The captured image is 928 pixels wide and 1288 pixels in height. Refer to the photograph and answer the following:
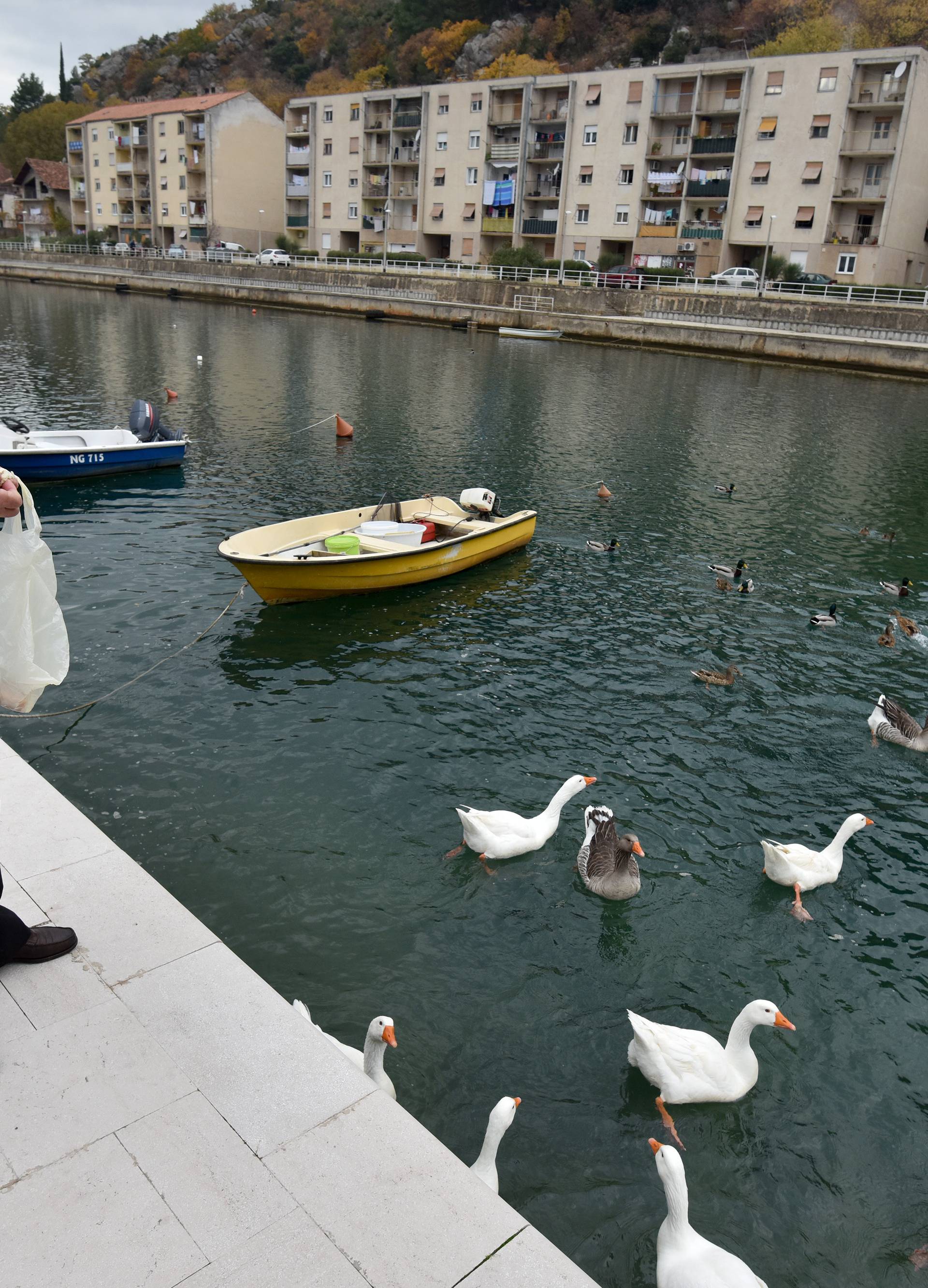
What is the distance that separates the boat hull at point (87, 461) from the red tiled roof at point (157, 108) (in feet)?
273

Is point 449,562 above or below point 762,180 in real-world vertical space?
below

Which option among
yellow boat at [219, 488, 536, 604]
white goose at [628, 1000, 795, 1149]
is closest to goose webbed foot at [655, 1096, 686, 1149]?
white goose at [628, 1000, 795, 1149]

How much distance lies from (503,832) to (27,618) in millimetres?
4711

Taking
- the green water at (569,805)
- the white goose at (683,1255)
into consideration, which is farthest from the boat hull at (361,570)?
the white goose at (683,1255)

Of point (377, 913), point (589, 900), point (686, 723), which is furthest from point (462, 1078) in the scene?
point (686, 723)

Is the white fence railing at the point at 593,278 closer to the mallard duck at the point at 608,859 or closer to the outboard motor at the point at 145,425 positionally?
the outboard motor at the point at 145,425

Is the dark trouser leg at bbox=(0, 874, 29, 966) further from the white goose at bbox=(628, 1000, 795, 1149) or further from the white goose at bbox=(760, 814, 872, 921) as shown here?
the white goose at bbox=(760, 814, 872, 921)

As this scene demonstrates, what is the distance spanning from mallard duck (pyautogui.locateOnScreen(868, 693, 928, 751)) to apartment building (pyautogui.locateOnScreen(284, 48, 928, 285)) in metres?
59.8

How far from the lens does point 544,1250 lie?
379cm

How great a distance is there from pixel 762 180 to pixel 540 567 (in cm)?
6073

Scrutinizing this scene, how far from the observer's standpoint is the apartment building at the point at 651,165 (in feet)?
199

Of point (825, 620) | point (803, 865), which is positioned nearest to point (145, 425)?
point (825, 620)

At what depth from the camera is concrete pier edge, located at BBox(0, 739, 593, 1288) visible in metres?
3.61

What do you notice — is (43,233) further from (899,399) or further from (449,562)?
(449,562)
